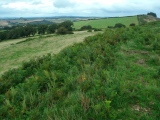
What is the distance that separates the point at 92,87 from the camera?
656 centimetres

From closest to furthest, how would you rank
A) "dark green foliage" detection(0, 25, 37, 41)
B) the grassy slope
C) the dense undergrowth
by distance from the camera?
the dense undergrowth
the grassy slope
"dark green foliage" detection(0, 25, 37, 41)

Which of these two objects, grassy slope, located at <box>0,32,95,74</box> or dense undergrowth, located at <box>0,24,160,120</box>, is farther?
grassy slope, located at <box>0,32,95,74</box>

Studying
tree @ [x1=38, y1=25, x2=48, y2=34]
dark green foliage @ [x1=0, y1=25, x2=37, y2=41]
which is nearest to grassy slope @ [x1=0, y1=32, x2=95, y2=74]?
dark green foliage @ [x1=0, y1=25, x2=37, y2=41]

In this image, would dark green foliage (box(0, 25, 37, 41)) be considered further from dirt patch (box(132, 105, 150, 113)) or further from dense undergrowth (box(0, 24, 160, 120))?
dirt patch (box(132, 105, 150, 113))

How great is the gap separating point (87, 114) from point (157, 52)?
7187 millimetres

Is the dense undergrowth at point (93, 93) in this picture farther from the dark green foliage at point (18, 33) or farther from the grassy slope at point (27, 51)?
the dark green foliage at point (18, 33)

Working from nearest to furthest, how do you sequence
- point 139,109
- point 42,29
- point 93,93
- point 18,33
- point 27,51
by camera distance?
point 139,109, point 93,93, point 27,51, point 18,33, point 42,29

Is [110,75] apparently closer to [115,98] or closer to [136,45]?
[115,98]

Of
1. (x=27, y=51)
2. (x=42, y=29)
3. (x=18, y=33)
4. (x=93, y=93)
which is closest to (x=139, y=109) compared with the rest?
(x=93, y=93)

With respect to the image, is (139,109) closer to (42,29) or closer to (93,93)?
(93,93)

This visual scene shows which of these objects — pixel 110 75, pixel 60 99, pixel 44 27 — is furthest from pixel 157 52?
pixel 44 27

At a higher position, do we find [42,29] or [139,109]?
[139,109]

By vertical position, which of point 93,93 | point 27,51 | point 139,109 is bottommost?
point 27,51

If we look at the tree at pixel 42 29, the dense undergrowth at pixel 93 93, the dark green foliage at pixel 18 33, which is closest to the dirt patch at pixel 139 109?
the dense undergrowth at pixel 93 93
